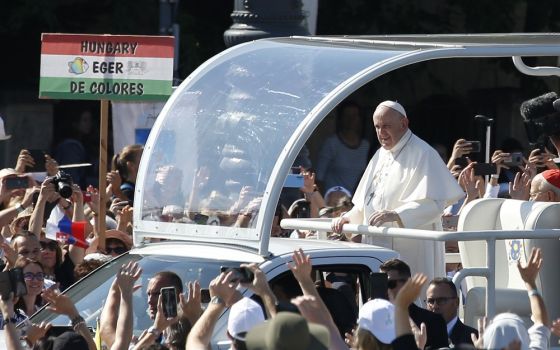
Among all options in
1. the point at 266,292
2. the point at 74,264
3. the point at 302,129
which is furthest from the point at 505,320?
the point at 74,264

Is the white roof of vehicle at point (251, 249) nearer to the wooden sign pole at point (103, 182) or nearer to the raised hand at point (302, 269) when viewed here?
the raised hand at point (302, 269)

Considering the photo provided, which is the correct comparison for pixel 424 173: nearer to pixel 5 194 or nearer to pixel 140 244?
pixel 140 244

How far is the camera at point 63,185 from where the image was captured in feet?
35.1

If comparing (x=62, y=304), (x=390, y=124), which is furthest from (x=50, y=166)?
(x=62, y=304)

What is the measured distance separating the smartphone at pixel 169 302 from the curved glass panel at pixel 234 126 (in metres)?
1.28

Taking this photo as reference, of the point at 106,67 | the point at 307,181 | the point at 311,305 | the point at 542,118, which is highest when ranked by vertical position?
the point at 106,67

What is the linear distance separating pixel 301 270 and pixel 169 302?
2.15 ft

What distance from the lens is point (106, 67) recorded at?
11.2 meters

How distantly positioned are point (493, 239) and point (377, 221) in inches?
33.0

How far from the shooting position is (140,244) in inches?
358

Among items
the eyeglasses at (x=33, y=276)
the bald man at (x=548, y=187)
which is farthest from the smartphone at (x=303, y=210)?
the eyeglasses at (x=33, y=276)

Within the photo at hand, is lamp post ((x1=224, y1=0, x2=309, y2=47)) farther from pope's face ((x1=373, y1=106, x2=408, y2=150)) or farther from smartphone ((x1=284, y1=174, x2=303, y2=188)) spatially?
pope's face ((x1=373, y1=106, x2=408, y2=150))

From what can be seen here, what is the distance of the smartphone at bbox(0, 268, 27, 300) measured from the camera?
749 cm

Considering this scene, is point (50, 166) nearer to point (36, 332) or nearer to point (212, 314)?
point (36, 332)
